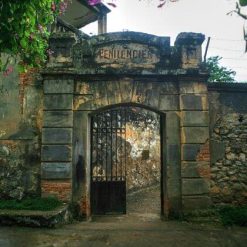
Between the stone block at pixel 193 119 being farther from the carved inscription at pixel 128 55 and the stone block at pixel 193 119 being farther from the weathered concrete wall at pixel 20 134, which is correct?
the weathered concrete wall at pixel 20 134

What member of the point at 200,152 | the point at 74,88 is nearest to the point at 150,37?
the point at 74,88

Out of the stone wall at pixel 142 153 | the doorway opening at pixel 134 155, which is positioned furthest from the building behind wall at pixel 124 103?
the stone wall at pixel 142 153

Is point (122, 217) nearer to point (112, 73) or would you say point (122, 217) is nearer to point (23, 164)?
point (23, 164)

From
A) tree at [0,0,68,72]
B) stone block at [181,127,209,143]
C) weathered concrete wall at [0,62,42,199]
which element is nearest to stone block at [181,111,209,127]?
stone block at [181,127,209,143]

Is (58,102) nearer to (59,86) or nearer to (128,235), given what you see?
(59,86)

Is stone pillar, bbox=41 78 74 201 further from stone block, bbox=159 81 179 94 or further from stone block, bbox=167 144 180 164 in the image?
stone block, bbox=167 144 180 164

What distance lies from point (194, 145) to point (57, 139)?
2.94 metres

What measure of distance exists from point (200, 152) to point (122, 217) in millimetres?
2627

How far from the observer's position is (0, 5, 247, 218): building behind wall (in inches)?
318

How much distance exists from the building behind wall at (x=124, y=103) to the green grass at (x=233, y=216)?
0.90ft

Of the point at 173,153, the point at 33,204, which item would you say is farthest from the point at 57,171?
the point at 173,153

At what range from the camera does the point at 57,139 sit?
8.10 meters

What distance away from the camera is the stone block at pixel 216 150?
27.2 ft

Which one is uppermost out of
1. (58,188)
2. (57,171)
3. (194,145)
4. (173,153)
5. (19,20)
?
(19,20)
